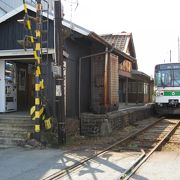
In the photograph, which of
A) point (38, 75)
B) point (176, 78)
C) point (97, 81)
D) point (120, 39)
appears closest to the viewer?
point (38, 75)

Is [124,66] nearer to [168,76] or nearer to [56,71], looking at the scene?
[168,76]

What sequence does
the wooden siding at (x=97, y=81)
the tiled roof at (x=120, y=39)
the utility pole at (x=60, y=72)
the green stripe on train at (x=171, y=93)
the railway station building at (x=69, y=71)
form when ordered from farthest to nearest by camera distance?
the tiled roof at (x=120, y=39)
the green stripe on train at (x=171, y=93)
the wooden siding at (x=97, y=81)
the railway station building at (x=69, y=71)
the utility pole at (x=60, y=72)

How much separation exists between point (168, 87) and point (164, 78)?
624mm

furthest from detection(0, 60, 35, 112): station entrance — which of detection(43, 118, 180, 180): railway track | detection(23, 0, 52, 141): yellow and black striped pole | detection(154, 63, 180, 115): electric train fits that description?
detection(154, 63, 180, 115): electric train

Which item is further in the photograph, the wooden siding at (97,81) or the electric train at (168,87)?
the electric train at (168,87)

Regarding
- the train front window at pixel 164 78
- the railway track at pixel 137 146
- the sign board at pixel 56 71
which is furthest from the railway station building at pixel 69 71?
the train front window at pixel 164 78

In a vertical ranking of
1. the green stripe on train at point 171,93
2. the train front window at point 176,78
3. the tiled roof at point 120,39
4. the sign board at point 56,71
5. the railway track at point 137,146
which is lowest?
the railway track at point 137,146

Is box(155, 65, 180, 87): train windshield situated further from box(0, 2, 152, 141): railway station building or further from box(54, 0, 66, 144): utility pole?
box(54, 0, 66, 144): utility pole

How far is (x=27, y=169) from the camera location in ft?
26.7

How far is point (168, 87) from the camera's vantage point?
21.2 metres

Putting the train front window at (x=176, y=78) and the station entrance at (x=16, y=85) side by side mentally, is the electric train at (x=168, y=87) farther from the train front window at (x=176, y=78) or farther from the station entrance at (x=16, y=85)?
the station entrance at (x=16, y=85)

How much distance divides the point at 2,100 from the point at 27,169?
6510mm

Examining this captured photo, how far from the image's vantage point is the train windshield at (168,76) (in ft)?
69.6

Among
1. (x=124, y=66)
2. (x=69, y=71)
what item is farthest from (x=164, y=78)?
(x=69, y=71)
